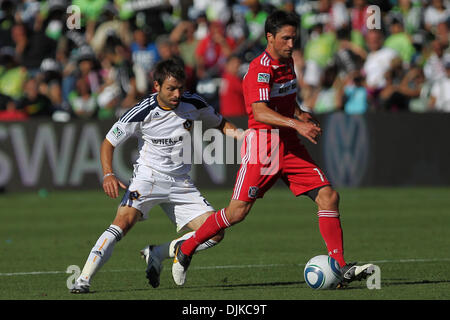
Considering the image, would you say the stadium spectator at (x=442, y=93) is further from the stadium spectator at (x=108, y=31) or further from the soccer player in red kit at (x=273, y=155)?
the soccer player in red kit at (x=273, y=155)

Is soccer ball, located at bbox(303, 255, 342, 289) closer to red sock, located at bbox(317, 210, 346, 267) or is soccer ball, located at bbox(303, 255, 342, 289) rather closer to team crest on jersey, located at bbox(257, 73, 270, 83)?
red sock, located at bbox(317, 210, 346, 267)

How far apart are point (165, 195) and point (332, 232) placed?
158 cm

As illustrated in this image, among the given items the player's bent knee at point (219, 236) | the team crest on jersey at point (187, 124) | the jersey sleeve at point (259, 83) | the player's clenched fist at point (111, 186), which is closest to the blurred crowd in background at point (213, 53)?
the team crest on jersey at point (187, 124)

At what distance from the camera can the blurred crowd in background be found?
70.3 feet

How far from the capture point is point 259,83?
8875 mm

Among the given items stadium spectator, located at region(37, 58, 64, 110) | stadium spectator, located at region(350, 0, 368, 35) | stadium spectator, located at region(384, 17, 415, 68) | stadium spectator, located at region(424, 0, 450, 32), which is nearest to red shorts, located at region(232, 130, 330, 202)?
stadium spectator, located at region(384, 17, 415, 68)

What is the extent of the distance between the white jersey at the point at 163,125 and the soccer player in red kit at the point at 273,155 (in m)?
0.59

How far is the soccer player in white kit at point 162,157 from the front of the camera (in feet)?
29.9

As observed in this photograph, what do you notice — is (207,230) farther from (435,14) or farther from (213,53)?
(435,14)

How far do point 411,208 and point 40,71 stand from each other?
10.3 meters

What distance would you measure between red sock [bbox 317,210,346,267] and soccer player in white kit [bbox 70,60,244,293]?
1.00 meters
